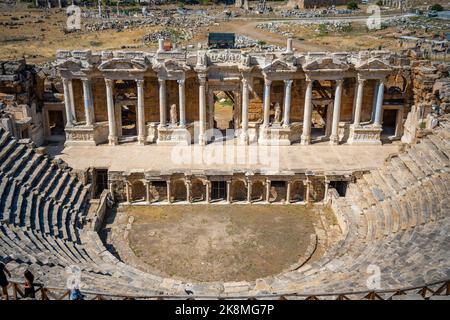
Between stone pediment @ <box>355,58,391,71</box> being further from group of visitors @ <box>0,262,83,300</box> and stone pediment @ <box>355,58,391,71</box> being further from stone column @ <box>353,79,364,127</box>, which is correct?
group of visitors @ <box>0,262,83,300</box>

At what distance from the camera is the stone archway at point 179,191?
24500 millimetres

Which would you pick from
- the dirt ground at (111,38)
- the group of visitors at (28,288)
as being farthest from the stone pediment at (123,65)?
the dirt ground at (111,38)

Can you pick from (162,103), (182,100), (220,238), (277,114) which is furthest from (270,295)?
(277,114)

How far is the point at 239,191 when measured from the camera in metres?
25.0

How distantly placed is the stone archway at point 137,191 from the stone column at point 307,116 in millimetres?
10113

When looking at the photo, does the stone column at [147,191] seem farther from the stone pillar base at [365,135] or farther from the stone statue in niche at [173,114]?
the stone pillar base at [365,135]

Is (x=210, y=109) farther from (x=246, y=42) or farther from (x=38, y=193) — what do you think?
(x=246, y=42)

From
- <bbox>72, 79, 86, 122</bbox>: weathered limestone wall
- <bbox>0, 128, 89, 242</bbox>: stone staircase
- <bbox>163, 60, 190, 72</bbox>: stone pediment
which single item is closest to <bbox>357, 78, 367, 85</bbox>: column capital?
<bbox>163, 60, 190, 72</bbox>: stone pediment

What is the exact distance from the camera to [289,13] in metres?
97.1

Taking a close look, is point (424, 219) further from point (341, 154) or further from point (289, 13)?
point (289, 13)

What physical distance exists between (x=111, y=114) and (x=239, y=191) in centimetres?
897

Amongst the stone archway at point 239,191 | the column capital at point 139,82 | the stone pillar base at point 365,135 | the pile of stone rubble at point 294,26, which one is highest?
the pile of stone rubble at point 294,26

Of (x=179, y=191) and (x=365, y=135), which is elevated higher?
(x=365, y=135)
